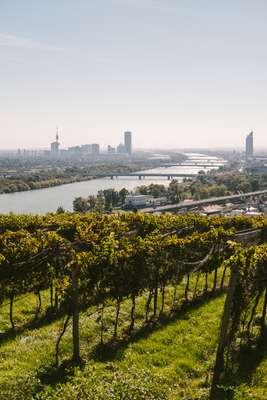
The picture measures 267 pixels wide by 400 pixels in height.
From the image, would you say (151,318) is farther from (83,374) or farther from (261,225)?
(261,225)

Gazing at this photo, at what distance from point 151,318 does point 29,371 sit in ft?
12.9

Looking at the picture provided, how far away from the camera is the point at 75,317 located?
30.5 feet

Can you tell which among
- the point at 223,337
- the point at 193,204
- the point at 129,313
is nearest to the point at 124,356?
the point at 223,337

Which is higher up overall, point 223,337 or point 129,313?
point 223,337

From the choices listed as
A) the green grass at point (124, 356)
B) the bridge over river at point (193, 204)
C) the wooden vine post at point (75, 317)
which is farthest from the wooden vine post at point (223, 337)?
the bridge over river at point (193, 204)

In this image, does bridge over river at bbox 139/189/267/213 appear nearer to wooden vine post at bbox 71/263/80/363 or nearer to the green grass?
the green grass

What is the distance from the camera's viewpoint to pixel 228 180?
12412cm

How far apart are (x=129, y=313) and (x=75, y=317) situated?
2.83 metres

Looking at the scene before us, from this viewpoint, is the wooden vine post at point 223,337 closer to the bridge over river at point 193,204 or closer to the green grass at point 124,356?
the green grass at point 124,356

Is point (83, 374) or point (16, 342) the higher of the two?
point (83, 374)

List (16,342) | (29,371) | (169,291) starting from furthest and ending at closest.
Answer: (169,291) → (16,342) → (29,371)

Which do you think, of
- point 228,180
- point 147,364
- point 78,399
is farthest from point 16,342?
point 228,180

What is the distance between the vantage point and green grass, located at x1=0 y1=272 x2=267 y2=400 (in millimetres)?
6535

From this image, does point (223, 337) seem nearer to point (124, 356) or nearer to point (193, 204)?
point (124, 356)
